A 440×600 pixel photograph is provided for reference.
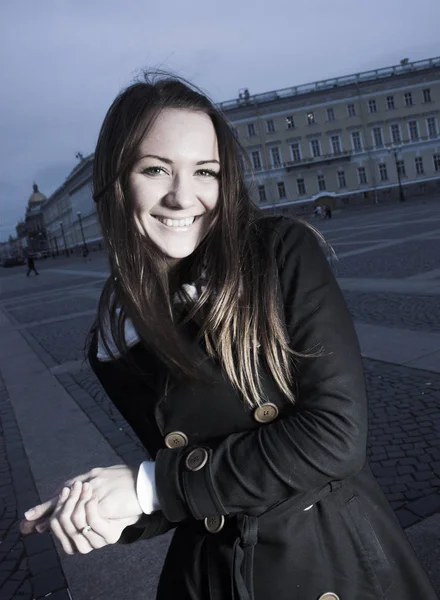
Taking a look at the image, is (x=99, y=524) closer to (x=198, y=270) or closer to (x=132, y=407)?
(x=132, y=407)

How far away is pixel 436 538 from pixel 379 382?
224cm

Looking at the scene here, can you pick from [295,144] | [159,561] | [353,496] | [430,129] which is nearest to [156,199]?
[353,496]

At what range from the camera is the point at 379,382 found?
15.2ft

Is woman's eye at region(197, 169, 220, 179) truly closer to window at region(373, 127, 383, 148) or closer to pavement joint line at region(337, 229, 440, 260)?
pavement joint line at region(337, 229, 440, 260)

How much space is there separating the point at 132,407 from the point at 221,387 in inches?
10.8

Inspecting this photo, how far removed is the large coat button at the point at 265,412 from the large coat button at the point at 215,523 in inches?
8.3

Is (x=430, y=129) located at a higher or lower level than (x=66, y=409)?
higher

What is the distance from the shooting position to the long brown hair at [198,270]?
1089 millimetres

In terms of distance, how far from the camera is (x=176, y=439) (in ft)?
3.58

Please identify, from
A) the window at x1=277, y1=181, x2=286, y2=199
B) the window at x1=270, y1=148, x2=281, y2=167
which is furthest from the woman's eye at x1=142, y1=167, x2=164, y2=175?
the window at x1=270, y1=148, x2=281, y2=167

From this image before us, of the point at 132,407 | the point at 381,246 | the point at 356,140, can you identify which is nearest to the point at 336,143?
the point at 356,140

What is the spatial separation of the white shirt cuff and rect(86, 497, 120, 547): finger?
0.23 ft

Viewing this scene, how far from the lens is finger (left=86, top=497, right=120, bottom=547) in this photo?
3.33ft

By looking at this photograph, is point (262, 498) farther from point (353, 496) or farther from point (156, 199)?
point (156, 199)
